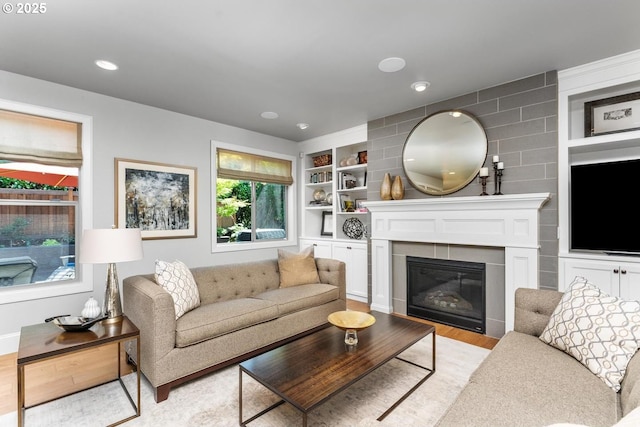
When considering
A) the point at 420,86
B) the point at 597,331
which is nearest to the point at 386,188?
the point at 420,86

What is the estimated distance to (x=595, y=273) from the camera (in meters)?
2.64

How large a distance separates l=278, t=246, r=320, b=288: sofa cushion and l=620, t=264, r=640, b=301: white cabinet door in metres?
2.68

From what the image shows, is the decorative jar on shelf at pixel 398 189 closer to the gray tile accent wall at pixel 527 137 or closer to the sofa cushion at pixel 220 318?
the gray tile accent wall at pixel 527 137

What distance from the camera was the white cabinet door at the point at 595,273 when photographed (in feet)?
8.39

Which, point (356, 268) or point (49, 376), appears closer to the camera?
point (49, 376)

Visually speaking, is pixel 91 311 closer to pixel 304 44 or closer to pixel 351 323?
pixel 351 323

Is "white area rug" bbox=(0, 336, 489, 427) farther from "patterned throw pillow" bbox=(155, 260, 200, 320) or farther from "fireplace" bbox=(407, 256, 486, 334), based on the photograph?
"fireplace" bbox=(407, 256, 486, 334)

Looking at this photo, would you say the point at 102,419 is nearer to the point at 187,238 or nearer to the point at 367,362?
the point at 367,362

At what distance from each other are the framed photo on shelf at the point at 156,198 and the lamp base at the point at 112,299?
1407mm

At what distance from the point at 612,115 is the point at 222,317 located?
369 centimetres

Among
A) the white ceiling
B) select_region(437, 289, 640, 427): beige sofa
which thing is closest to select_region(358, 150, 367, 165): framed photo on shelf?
the white ceiling

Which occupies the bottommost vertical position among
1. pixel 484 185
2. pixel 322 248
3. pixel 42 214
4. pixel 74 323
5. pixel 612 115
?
pixel 74 323

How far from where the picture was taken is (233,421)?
6.06 feet

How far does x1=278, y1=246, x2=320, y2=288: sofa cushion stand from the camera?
133 inches
